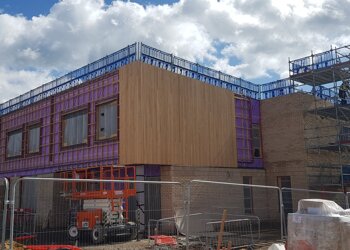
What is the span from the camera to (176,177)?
2091cm

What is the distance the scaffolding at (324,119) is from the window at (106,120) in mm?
10698

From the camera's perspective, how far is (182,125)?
21719mm

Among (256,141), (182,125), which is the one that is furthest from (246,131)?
(182,125)

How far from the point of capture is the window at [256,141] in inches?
1038

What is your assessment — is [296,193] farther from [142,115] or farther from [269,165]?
[142,115]

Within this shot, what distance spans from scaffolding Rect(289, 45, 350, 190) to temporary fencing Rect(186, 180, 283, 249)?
121 inches

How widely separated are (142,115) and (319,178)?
1166cm

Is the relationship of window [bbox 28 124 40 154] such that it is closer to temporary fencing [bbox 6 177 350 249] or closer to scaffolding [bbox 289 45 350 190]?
temporary fencing [bbox 6 177 350 249]

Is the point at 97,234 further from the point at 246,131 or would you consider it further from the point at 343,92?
the point at 343,92

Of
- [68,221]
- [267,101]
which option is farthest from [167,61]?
Result: [68,221]

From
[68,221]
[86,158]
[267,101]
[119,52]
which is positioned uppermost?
[119,52]

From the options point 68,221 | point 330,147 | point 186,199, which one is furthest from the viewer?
point 330,147

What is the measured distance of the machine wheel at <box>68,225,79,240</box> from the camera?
15.5 m

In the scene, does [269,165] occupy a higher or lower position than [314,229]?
higher
